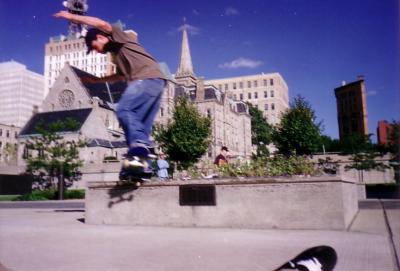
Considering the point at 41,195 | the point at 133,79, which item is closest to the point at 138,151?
the point at 133,79

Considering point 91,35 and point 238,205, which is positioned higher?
point 91,35

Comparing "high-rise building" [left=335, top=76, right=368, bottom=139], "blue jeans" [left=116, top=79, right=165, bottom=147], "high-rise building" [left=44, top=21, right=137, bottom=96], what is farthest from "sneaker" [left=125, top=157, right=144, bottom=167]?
Result: "high-rise building" [left=335, top=76, right=368, bottom=139]

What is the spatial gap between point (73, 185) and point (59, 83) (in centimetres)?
3033

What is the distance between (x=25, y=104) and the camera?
4.51 meters

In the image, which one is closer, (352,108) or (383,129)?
(383,129)

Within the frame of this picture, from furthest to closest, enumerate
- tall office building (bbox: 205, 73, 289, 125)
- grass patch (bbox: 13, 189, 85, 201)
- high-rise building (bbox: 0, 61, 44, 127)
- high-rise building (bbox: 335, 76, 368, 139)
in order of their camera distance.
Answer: grass patch (bbox: 13, 189, 85, 201) → high-rise building (bbox: 0, 61, 44, 127) → tall office building (bbox: 205, 73, 289, 125) → high-rise building (bbox: 335, 76, 368, 139)

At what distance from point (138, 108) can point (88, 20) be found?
1.15 metres

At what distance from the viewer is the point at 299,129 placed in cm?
421

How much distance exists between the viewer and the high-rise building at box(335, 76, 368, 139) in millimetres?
2854

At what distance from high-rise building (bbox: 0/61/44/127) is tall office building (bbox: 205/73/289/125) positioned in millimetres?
2201

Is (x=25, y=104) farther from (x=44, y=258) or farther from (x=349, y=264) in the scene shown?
(x=349, y=264)

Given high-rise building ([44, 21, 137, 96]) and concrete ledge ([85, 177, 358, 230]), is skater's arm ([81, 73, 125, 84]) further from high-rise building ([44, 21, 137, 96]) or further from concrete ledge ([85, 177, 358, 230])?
concrete ledge ([85, 177, 358, 230])

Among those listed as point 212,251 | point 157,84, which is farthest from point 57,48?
point 212,251

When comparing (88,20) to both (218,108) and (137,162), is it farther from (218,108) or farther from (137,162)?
(218,108)
